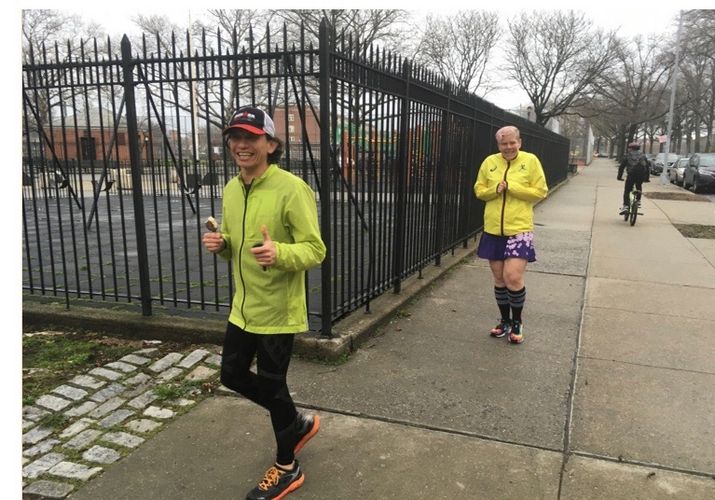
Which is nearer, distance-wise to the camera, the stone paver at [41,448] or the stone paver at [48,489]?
the stone paver at [48,489]

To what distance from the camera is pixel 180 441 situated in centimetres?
314

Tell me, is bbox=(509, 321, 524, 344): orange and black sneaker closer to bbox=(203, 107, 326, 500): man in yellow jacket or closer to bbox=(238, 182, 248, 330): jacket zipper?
bbox=(203, 107, 326, 500): man in yellow jacket

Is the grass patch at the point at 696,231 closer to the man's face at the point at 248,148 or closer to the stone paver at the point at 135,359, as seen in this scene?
the stone paver at the point at 135,359

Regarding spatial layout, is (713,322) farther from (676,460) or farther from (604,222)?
(604,222)

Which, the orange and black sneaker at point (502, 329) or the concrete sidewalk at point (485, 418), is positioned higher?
the orange and black sneaker at point (502, 329)

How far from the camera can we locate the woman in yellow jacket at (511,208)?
14.6 ft

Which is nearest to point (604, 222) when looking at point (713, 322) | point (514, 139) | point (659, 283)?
point (659, 283)

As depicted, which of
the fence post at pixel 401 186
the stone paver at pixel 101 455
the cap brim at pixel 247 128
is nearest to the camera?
the cap brim at pixel 247 128

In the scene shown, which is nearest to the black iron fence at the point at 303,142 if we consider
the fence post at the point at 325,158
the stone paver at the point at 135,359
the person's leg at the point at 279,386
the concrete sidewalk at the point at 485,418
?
the fence post at the point at 325,158

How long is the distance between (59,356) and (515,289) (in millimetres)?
3683

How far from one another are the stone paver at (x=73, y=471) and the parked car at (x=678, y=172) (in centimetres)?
3056

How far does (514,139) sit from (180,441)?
329 cm

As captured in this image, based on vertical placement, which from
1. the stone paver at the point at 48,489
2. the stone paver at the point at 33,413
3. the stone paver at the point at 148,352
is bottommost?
the stone paver at the point at 48,489

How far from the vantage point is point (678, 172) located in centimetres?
2864
